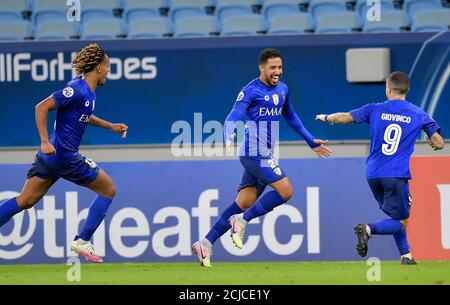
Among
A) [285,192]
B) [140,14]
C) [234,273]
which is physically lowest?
[234,273]

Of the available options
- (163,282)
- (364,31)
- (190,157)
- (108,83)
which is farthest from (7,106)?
(163,282)

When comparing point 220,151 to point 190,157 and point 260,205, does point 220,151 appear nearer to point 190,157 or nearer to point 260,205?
point 190,157

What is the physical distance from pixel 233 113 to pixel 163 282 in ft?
5.66

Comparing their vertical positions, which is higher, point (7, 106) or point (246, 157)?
point (7, 106)

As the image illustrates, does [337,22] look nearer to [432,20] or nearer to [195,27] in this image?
[432,20]

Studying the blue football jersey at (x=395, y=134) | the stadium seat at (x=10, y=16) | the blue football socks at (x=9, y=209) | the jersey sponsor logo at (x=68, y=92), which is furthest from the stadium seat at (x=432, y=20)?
the blue football socks at (x=9, y=209)

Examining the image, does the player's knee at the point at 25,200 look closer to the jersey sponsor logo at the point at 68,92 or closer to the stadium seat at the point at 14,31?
the jersey sponsor logo at the point at 68,92

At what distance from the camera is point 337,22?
14.0 m

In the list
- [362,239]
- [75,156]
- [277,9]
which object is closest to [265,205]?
[362,239]

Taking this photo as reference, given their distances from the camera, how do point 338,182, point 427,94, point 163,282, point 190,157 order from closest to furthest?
point 163,282, point 338,182, point 190,157, point 427,94

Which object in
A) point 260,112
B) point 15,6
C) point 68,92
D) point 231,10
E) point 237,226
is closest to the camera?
point 68,92

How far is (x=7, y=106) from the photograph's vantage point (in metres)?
14.1

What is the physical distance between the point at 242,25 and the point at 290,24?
0.56 meters

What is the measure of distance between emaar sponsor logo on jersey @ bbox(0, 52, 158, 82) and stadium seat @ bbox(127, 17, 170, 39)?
0.56 m
